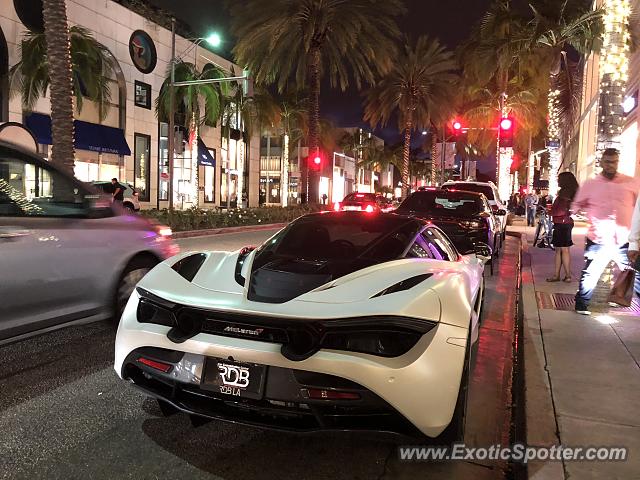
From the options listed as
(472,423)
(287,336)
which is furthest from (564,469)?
(287,336)

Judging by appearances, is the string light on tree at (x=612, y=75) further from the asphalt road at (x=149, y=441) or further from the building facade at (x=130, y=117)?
the building facade at (x=130, y=117)

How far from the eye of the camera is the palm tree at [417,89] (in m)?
35.8

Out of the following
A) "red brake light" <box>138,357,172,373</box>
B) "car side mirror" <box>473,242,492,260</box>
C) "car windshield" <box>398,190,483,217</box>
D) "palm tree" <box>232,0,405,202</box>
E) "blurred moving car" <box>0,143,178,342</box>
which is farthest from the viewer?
"palm tree" <box>232,0,405,202</box>

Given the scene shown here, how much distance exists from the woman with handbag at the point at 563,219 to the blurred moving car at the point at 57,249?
6289 millimetres

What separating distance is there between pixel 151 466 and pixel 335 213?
2653 millimetres

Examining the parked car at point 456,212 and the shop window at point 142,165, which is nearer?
the parked car at point 456,212

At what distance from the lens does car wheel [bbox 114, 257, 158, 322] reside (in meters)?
5.64

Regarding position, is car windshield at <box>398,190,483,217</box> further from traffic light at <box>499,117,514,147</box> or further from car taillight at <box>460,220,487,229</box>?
traffic light at <box>499,117,514,147</box>

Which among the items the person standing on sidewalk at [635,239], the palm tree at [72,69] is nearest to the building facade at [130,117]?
the palm tree at [72,69]

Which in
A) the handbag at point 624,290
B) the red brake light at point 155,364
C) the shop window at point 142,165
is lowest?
the red brake light at point 155,364

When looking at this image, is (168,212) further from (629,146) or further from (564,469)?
(564,469)

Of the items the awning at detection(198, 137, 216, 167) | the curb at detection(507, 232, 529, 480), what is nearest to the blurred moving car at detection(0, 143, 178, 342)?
the curb at detection(507, 232, 529, 480)

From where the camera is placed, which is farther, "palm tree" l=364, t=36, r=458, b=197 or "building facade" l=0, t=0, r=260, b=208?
"palm tree" l=364, t=36, r=458, b=197

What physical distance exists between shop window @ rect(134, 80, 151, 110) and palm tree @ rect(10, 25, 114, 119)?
5.27m
